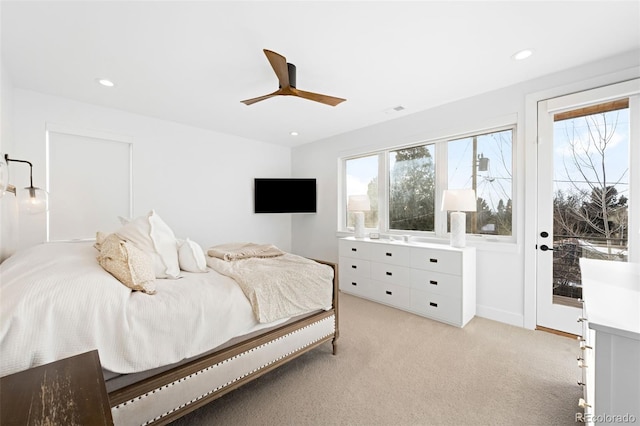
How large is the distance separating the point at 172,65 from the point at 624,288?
336 cm

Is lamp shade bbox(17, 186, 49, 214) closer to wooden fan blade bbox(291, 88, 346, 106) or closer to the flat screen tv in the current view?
wooden fan blade bbox(291, 88, 346, 106)

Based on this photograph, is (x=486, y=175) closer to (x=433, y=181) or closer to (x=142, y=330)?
(x=433, y=181)

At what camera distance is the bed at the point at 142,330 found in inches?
42.4

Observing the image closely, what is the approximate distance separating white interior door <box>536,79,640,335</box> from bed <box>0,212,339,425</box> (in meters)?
2.63

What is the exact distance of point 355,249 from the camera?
3.76 m

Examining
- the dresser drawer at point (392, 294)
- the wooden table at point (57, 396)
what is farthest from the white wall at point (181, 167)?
the wooden table at point (57, 396)

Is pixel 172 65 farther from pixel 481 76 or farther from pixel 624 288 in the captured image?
pixel 624 288

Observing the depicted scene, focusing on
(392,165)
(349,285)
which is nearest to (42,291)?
(349,285)

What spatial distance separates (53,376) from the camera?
790 millimetres

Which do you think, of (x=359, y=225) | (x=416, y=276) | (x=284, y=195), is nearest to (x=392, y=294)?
(x=416, y=276)

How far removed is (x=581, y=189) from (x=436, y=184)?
1376 millimetres

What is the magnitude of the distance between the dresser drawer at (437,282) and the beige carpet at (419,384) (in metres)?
0.41

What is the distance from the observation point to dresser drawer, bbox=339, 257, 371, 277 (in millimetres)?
3608

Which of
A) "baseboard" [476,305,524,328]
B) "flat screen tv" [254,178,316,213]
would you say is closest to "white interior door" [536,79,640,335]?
"baseboard" [476,305,524,328]
